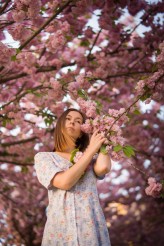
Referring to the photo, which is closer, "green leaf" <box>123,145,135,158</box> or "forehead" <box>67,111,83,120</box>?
"green leaf" <box>123,145,135,158</box>

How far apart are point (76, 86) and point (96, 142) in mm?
1862

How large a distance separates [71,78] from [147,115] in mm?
3261

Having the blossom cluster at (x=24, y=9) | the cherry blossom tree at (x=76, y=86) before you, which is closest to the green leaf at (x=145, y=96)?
the cherry blossom tree at (x=76, y=86)

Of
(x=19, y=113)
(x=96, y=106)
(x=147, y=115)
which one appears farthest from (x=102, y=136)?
(x=147, y=115)

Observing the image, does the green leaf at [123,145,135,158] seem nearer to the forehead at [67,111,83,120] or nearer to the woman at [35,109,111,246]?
the woman at [35,109,111,246]

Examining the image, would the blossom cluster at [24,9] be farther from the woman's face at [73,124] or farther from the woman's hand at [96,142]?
the woman's hand at [96,142]

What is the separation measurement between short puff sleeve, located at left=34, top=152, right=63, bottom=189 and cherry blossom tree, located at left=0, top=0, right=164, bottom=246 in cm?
37

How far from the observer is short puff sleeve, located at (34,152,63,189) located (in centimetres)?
238

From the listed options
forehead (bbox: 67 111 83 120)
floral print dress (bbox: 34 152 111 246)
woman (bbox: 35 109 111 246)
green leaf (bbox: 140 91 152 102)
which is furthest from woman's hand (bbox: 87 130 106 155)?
green leaf (bbox: 140 91 152 102)

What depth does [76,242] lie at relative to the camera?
7.30 ft

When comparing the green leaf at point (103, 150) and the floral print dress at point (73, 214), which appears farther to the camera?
the green leaf at point (103, 150)

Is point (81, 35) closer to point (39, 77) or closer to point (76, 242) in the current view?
point (39, 77)

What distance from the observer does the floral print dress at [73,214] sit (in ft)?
7.42

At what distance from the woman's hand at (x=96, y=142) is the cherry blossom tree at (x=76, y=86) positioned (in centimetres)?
8
